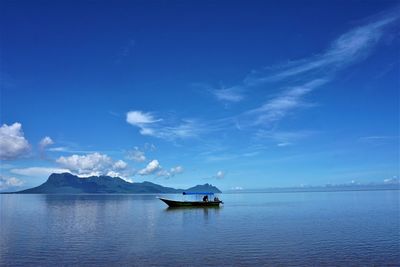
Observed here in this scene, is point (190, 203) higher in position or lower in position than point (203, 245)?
higher

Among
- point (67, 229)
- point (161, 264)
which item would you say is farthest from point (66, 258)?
point (67, 229)

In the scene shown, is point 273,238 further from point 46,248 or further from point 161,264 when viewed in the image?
point 46,248

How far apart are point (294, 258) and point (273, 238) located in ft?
33.5

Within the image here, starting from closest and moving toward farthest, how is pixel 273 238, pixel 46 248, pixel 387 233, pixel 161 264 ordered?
pixel 161 264 < pixel 46 248 < pixel 273 238 < pixel 387 233

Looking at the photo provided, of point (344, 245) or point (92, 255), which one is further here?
point (344, 245)

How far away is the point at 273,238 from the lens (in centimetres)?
4081

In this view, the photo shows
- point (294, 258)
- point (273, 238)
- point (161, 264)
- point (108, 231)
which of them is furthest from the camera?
point (108, 231)

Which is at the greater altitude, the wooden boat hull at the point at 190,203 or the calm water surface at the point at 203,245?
the wooden boat hull at the point at 190,203

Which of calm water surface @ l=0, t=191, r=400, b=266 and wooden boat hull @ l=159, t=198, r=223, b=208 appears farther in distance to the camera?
wooden boat hull @ l=159, t=198, r=223, b=208

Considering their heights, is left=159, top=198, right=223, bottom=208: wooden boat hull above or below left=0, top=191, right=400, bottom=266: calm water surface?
above

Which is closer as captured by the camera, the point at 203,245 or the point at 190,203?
the point at 203,245

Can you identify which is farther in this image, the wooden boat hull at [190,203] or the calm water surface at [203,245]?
the wooden boat hull at [190,203]

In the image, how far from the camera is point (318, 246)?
118 ft

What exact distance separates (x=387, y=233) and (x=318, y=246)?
1469 cm
